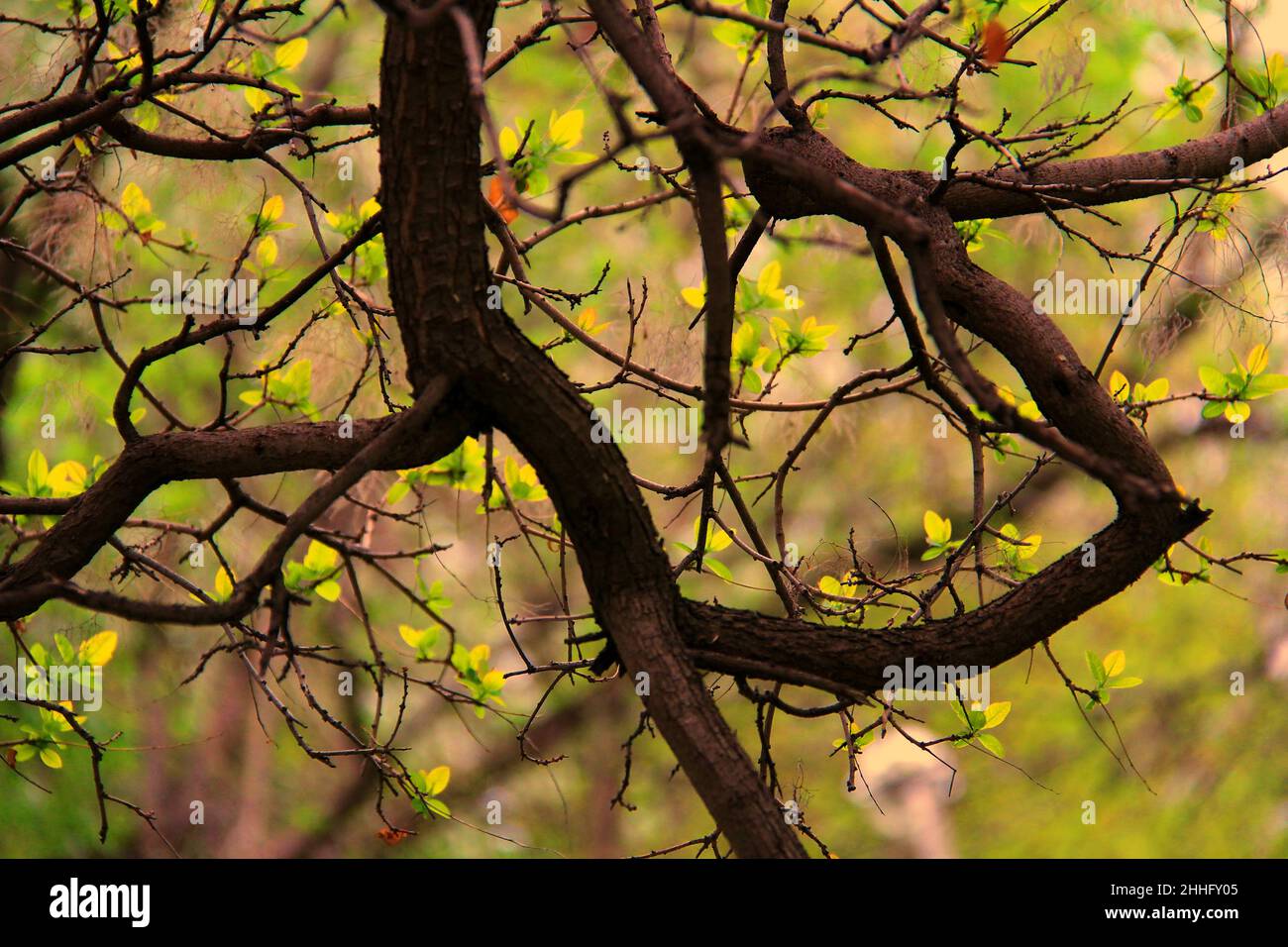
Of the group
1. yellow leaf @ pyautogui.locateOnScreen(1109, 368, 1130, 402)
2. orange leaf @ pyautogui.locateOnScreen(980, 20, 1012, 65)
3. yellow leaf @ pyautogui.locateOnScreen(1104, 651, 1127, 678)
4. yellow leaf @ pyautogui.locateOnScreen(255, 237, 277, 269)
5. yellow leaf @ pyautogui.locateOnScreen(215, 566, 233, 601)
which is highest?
yellow leaf @ pyautogui.locateOnScreen(255, 237, 277, 269)

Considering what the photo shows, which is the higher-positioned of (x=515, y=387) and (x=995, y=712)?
(x=515, y=387)

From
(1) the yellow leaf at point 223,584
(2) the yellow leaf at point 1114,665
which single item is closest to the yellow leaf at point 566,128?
(1) the yellow leaf at point 223,584

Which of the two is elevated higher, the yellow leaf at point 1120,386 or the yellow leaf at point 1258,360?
the yellow leaf at point 1120,386

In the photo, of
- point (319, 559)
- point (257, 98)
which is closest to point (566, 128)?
point (257, 98)

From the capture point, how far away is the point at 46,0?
12.9 feet

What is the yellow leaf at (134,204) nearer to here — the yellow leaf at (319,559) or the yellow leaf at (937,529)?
the yellow leaf at (319,559)

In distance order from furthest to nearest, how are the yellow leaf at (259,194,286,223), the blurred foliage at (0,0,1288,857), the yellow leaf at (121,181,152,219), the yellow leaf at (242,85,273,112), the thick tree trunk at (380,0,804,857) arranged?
the blurred foliage at (0,0,1288,857), the yellow leaf at (121,181,152,219), the yellow leaf at (259,194,286,223), the yellow leaf at (242,85,273,112), the thick tree trunk at (380,0,804,857)

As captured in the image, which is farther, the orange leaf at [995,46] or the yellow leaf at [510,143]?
the yellow leaf at [510,143]

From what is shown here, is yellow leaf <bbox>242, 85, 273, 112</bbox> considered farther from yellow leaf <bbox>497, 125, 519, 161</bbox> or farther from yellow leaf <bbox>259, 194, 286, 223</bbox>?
yellow leaf <bbox>497, 125, 519, 161</bbox>

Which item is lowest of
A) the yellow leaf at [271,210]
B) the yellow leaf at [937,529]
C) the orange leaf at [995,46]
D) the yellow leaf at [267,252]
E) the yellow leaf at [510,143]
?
the yellow leaf at [937,529]

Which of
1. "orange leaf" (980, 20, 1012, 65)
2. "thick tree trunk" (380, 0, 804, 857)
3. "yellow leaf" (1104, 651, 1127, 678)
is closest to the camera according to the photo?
"thick tree trunk" (380, 0, 804, 857)

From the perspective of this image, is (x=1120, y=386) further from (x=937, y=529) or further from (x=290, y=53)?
(x=290, y=53)

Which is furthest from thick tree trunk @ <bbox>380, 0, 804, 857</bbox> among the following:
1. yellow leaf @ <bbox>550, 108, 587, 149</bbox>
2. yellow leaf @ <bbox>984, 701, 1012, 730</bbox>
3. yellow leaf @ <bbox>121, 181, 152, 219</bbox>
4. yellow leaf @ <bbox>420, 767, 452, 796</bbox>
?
yellow leaf @ <bbox>121, 181, 152, 219</bbox>
